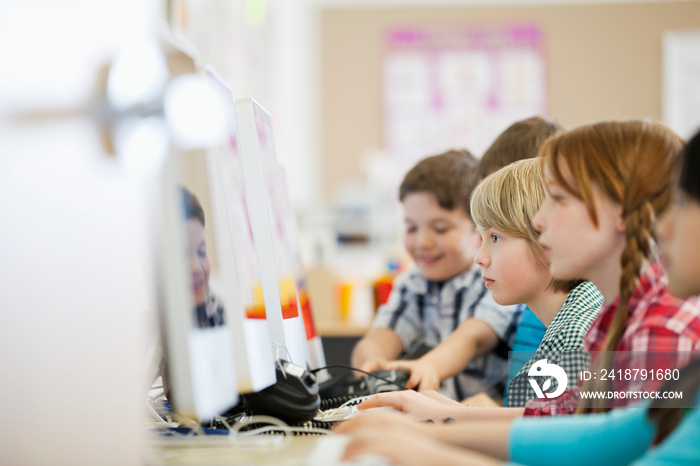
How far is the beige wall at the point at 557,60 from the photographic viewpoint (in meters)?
5.24

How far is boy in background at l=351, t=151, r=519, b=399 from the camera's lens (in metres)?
1.35

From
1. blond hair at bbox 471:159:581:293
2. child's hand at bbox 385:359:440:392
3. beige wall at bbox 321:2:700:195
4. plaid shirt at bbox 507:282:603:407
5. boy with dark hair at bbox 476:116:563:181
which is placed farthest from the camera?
beige wall at bbox 321:2:700:195

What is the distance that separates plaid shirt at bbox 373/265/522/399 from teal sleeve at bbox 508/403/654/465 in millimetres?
536

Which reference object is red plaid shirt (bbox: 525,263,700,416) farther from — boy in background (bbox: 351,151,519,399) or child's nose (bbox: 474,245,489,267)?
boy in background (bbox: 351,151,519,399)

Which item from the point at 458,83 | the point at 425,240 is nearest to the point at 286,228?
the point at 425,240

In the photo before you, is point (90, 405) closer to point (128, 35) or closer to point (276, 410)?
point (276, 410)

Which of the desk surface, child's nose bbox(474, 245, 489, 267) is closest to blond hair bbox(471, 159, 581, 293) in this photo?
child's nose bbox(474, 245, 489, 267)

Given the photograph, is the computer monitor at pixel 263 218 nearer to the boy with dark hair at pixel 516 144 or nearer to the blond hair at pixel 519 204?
the blond hair at pixel 519 204

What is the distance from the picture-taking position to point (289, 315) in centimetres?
100

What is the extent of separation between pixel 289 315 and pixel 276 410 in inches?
7.3

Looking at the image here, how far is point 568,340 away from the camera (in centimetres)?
85

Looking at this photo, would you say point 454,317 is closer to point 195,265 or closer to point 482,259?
point 482,259

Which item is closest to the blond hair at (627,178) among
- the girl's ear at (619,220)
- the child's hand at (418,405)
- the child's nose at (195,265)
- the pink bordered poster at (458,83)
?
the girl's ear at (619,220)

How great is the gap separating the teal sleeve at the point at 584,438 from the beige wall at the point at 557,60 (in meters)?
4.79
